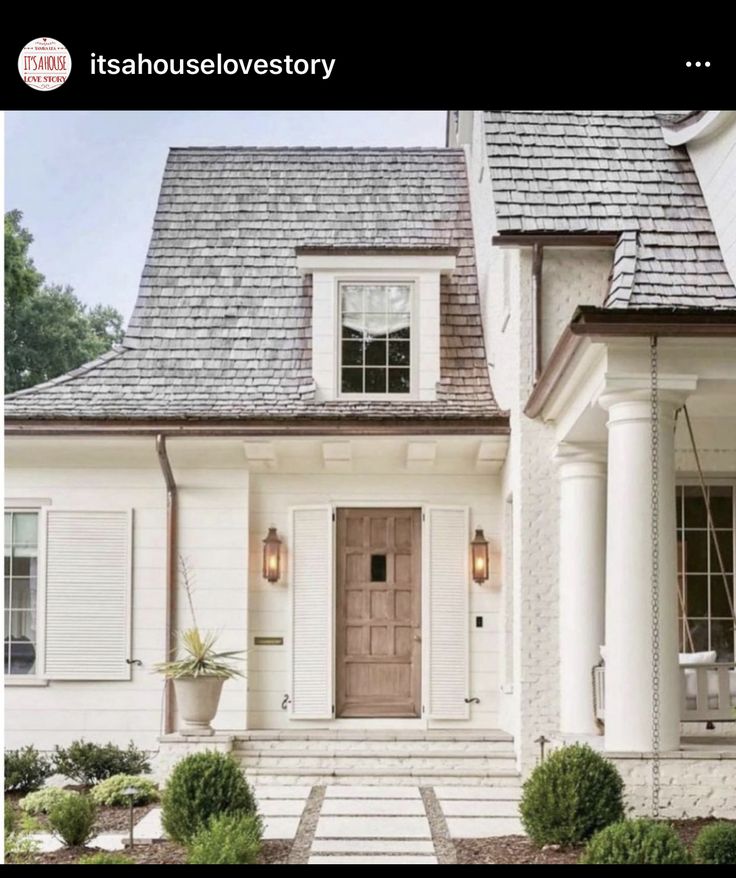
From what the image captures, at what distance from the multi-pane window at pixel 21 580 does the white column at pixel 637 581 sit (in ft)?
19.4

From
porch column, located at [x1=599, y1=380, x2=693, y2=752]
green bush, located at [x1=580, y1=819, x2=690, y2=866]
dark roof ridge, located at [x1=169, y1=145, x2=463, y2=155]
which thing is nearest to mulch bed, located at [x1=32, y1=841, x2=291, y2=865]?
green bush, located at [x1=580, y1=819, x2=690, y2=866]

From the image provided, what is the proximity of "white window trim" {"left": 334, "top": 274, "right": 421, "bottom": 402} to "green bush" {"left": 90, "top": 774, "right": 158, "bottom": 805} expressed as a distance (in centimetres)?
443

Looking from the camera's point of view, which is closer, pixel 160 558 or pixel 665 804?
pixel 665 804

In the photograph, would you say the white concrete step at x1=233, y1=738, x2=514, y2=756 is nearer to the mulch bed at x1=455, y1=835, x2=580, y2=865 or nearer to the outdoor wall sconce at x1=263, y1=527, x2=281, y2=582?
the outdoor wall sconce at x1=263, y1=527, x2=281, y2=582

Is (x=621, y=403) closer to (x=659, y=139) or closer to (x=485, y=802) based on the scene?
(x=485, y=802)

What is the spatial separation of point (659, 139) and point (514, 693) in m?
4.97

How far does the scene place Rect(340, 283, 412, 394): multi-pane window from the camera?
12.4 m

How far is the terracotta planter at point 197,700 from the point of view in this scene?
34.2 ft

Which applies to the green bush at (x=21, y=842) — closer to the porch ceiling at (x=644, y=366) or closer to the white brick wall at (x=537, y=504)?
the white brick wall at (x=537, y=504)

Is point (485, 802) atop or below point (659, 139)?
below

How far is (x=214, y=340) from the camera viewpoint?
41.7ft

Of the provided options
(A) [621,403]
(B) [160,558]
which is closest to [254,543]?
(B) [160,558]

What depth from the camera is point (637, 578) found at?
26.0ft
